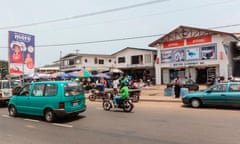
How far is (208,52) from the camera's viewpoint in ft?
96.0

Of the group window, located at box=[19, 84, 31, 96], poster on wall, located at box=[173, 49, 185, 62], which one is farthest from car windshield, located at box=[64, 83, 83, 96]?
poster on wall, located at box=[173, 49, 185, 62]

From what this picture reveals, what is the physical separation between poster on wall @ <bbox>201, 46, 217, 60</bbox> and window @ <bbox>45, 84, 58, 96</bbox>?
24.8m

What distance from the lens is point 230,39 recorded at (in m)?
29.8

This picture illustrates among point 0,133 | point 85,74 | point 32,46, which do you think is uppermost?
point 32,46

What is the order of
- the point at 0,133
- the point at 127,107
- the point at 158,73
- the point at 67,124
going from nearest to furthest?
the point at 0,133 → the point at 67,124 → the point at 127,107 → the point at 158,73

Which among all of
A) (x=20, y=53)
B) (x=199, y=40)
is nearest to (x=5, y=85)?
(x=20, y=53)

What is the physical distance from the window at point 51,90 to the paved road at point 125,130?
121 cm

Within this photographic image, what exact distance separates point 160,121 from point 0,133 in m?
5.90

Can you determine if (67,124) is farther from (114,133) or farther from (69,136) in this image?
(114,133)

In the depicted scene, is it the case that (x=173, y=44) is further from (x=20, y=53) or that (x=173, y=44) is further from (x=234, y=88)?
(x=234, y=88)

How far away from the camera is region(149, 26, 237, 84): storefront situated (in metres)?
28.4

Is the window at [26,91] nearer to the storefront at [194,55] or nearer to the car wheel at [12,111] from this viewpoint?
the car wheel at [12,111]

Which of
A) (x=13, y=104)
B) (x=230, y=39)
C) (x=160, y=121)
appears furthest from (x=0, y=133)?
(x=230, y=39)

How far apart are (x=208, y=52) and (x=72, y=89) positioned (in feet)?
79.9
